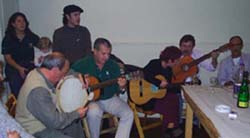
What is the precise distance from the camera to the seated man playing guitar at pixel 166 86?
11.8ft

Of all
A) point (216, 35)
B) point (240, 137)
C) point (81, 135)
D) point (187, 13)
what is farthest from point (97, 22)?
point (240, 137)

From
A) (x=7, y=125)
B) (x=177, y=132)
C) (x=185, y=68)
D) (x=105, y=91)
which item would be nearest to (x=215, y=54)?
(x=185, y=68)

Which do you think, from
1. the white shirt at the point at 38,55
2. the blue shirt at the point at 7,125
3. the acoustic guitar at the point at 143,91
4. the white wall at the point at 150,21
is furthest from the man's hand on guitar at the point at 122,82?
the blue shirt at the point at 7,125

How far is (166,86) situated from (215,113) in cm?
142

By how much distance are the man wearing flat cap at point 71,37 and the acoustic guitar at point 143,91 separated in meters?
0.76

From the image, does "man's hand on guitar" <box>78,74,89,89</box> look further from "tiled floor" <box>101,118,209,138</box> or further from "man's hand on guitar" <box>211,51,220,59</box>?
"man's hand on guitar" <box>211,51,220,59</box>

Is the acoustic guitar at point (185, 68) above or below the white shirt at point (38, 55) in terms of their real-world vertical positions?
below

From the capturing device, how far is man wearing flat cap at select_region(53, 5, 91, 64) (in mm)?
3918

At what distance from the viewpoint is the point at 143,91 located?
3.59 m

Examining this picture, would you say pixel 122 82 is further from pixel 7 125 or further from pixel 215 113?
pixel 7 125

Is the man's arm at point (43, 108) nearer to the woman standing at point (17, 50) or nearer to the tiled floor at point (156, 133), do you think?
the tiled floor at point (156, 133)

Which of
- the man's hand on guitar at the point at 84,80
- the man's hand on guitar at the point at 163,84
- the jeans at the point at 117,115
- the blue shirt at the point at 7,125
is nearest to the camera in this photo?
the blue shirt at the point at 7,125

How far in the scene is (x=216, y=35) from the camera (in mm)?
4449

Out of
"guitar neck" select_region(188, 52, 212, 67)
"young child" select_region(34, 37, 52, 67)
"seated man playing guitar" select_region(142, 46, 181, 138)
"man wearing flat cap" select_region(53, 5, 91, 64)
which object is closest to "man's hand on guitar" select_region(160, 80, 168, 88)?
"seated man playing guitar" select_region(142, 46, 181, 138)
